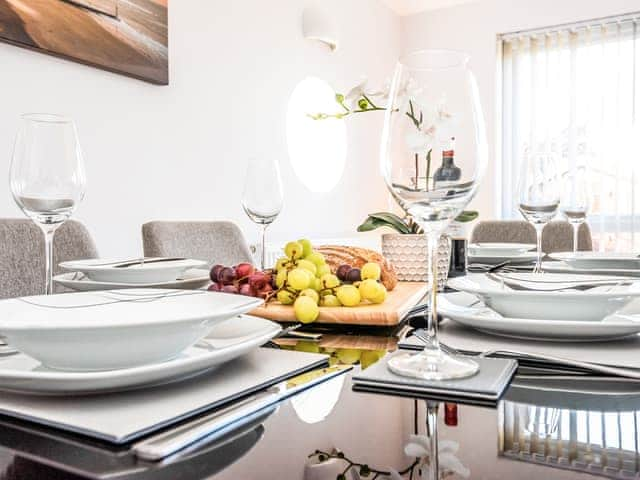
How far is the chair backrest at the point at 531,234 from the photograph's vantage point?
2400mm

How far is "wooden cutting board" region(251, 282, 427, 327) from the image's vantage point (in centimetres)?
72

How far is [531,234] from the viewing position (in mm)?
2574

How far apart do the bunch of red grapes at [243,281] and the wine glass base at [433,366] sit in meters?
0.37

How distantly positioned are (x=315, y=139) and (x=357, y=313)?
10.8 feet

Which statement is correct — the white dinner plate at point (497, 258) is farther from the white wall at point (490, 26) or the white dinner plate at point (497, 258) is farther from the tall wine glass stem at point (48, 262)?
the white wall at point (490, 26)

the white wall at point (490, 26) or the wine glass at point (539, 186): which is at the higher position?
the white wall at point (490, 26)

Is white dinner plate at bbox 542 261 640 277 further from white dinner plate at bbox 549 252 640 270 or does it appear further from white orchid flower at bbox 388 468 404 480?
white orchid flower at bbox 388 468 404 480

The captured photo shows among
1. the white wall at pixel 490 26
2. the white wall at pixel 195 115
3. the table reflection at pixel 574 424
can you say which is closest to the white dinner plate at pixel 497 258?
the table reflection at pixel 574 424

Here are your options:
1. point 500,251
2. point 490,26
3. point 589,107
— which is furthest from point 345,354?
point 490,26

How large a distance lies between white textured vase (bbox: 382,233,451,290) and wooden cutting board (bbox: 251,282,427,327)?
0.36m

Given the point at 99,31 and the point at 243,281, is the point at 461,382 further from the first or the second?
the point at 99,31

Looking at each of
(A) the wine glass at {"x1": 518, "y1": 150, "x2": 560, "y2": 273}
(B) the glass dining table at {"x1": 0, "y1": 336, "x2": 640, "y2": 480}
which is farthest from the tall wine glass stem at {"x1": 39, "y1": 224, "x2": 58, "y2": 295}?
(A) the wine glass at {"x1": 518, "y1": 150, "x2": 560, "y2": 273}

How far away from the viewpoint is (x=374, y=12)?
15.5ft

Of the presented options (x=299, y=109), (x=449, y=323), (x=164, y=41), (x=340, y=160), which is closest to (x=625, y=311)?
(x=449, y=323)
